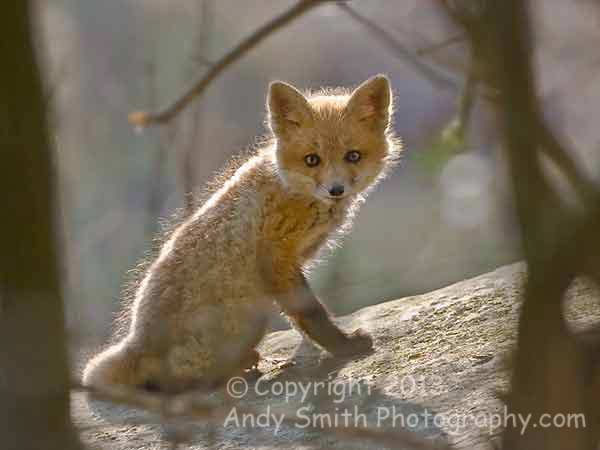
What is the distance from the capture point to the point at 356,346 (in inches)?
182

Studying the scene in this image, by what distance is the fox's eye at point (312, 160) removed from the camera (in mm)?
5160

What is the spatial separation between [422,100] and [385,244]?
18.7 ft

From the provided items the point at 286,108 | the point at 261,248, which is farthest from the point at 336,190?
the point at 286,108

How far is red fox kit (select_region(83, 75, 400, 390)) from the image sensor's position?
4.56 m

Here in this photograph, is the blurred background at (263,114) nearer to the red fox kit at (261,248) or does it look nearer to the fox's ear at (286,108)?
the red fox kit at (261,248)

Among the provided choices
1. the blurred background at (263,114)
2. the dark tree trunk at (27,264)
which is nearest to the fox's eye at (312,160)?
the blurred background at (263,114)

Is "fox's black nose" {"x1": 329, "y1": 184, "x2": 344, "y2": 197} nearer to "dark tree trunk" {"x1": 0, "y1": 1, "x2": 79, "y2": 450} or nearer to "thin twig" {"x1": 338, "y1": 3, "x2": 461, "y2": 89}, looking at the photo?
"thin twig" {"x1": 338, "y1": 3, "x2": 461, "y2": 89}

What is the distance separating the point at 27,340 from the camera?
1717mm

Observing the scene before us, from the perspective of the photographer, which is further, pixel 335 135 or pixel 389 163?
pixel 389 163

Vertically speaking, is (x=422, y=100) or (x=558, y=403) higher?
(x=422, y=100)

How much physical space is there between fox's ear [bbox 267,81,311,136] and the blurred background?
536 millimetres

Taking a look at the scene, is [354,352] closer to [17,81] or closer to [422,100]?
[17,81]

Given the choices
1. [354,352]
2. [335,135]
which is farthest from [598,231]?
[335,135]

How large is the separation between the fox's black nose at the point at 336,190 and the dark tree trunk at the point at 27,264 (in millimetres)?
3330
